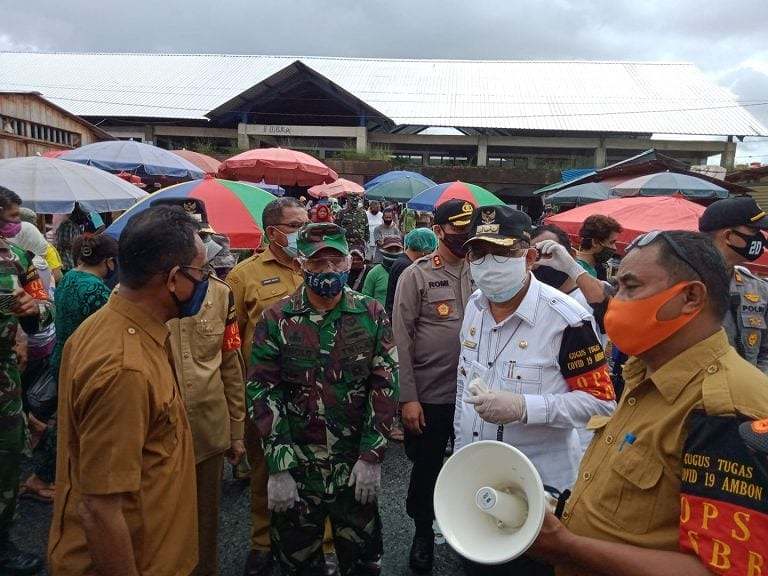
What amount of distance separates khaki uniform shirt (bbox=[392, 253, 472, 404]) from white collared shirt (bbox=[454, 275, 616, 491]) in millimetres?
647

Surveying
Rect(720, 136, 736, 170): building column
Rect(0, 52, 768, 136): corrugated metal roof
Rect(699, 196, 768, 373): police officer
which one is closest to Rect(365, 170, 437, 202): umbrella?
Rect(699, 196, 768, 373): police officer

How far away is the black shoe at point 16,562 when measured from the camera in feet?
9.39

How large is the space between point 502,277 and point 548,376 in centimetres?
49

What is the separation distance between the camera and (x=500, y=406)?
2.08 m

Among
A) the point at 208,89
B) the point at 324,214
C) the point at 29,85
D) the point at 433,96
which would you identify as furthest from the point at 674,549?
the point at 29,85

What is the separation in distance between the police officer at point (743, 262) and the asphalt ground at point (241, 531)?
2.23 meters

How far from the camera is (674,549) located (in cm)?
128

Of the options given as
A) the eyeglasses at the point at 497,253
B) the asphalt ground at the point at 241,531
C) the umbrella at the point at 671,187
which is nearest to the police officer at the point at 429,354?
the asphalt ground at the point at 241,531

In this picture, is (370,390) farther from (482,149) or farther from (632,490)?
(482,149)

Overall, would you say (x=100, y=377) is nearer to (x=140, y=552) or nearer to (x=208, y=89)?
(x=140, y=552)

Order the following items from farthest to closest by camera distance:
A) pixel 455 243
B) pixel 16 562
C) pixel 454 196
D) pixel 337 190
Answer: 1. pixel 337 190
2. pixel 454 196
3. pixel 455 243
4. pixel 16 562

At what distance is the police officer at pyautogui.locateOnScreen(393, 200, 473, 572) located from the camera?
311cm

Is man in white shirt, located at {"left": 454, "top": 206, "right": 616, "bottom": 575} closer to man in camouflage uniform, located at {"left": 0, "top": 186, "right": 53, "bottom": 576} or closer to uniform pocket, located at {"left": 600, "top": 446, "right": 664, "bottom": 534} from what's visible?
uniform pocket, located at {"left": 600, "top": 446, "right": 664, "bottom": 534}

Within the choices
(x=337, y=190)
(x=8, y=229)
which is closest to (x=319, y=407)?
(x=8, y=229)
